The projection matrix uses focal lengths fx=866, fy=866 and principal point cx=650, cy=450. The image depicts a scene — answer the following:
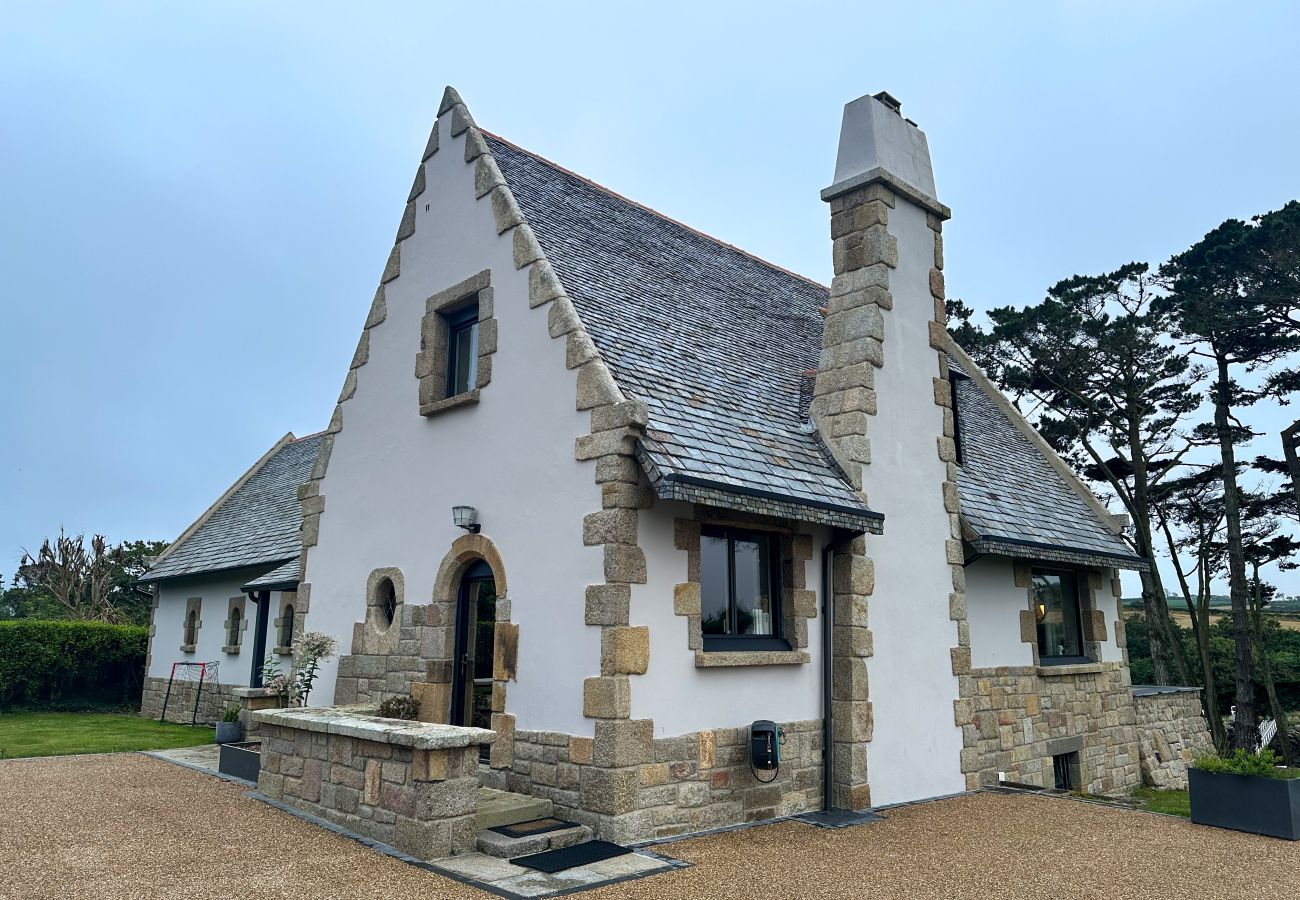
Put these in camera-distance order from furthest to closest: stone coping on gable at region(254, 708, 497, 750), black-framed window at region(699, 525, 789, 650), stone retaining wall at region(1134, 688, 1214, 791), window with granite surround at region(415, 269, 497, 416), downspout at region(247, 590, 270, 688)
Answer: downspout at region(247, 590, 270, 688)
stone retaining wall at region(1134, 688, 1214, 791)
window with granite surround at region(415, 269, 497, 416)
black-framed window at region(699, 525, 789, 650)
stone coping on gable at region(254, 708, 497, 750)

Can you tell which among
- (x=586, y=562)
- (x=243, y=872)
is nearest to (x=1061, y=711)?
(x=586, y=562)

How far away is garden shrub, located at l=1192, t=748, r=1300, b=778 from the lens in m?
8.05

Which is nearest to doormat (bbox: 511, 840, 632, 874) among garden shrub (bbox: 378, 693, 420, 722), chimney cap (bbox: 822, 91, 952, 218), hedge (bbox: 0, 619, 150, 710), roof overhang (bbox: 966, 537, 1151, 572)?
garden shrub (bbox: 378, 693, 420, 722)

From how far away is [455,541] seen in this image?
9469 mm

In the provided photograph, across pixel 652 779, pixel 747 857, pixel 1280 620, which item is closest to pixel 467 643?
pixel 652 779

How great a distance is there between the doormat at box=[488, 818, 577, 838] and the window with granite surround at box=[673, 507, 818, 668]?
5.76 ft

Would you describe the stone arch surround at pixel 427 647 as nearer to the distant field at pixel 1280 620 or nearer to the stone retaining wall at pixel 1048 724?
the stone retaining wall at pixel 1048 724

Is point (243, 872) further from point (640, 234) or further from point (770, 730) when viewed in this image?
point (640, 234)

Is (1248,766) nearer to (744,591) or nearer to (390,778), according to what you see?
(744,591)

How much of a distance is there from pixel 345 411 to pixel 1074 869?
9.87 meters

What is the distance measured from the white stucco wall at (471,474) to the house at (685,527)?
4cm

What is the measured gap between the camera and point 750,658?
8039mm

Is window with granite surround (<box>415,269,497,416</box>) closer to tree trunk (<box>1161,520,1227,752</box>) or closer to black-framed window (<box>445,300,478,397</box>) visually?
black-framed window (<box>445,300,478,397</box>)

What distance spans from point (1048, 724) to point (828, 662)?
5.04 metres
